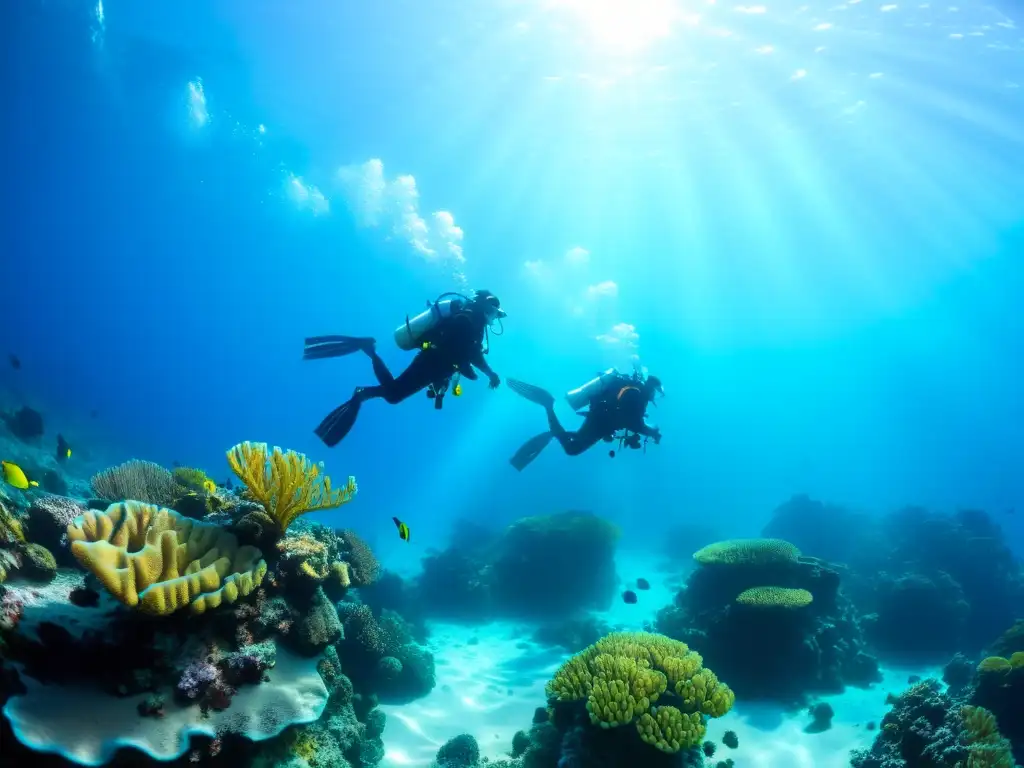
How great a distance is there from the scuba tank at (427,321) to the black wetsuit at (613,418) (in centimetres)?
386

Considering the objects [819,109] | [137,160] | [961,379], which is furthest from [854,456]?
[137,160]

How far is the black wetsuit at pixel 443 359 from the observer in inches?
301

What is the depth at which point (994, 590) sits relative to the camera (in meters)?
16.3

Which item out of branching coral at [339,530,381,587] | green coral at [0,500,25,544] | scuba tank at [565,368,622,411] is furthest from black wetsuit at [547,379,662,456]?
green coral at [0,500,25,544]

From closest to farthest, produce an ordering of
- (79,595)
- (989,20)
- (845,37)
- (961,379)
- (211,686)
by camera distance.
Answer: (211,686) < (79,595) < (989,20) < (845,37) < (961,379)

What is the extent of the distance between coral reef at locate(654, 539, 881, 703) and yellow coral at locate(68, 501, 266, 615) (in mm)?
9547

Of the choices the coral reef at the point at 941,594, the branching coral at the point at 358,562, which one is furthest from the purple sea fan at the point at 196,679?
the coral reef at the point at 941,594

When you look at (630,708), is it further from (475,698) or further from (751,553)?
(751,553)

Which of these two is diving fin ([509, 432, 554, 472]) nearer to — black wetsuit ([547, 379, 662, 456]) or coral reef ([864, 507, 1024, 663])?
black wetsuit ([547, 379, 662, 456])

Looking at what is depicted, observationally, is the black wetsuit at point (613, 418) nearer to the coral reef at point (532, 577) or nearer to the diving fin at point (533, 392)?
the diving fin at point (533, 392)

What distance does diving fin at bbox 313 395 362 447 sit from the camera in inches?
292

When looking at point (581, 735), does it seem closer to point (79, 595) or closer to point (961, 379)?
point (79, 595)

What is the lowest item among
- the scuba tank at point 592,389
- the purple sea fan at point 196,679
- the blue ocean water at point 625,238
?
the purple sea fan at point 196,679

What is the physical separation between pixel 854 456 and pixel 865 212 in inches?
2896
